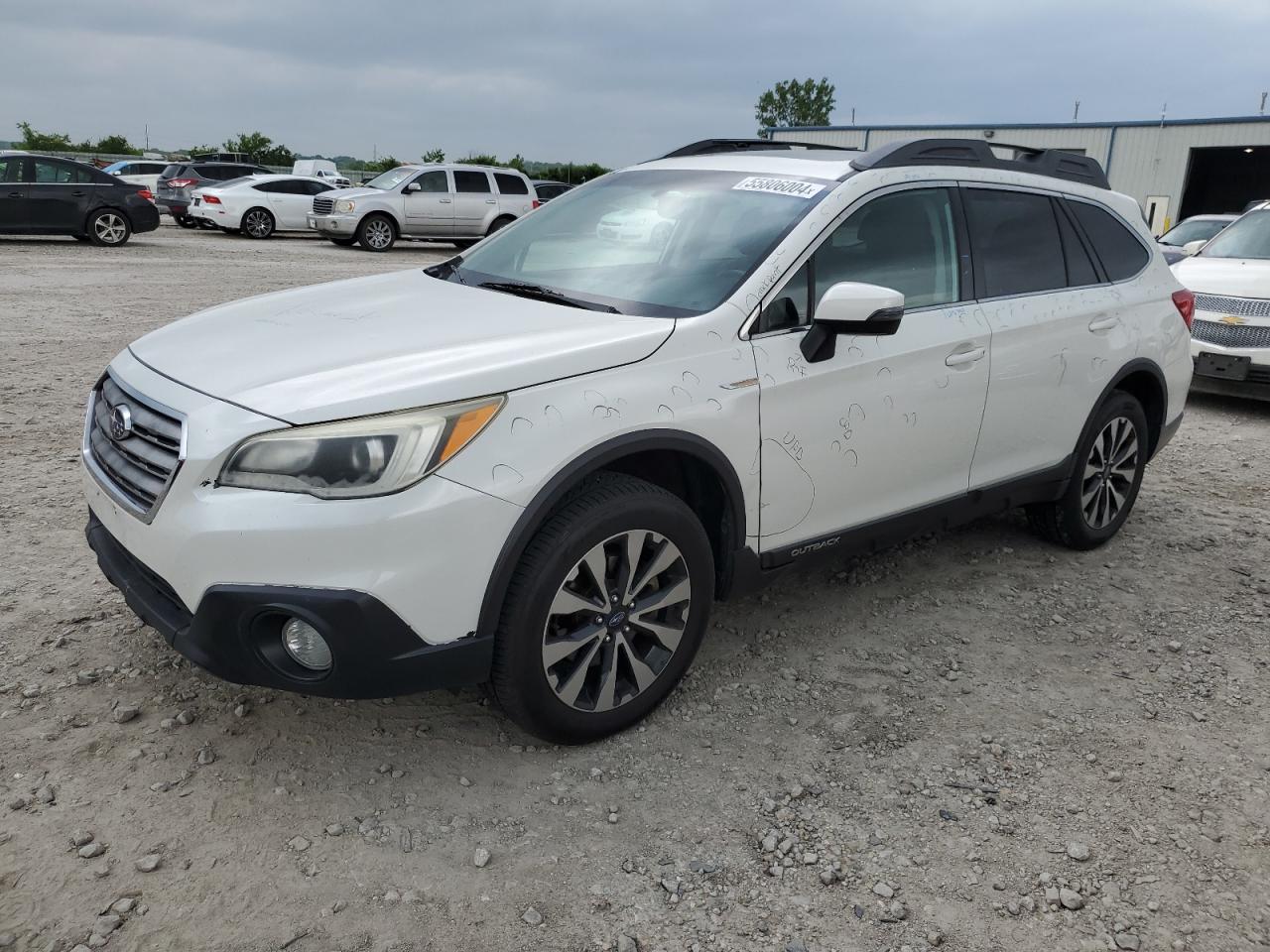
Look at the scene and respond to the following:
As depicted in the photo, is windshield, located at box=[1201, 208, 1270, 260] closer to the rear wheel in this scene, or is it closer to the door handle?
the door handle

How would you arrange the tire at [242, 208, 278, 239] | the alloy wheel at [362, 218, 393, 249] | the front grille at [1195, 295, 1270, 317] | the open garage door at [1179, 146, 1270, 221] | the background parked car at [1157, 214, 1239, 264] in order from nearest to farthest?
the front grille at [1195, 295, 1270, 317], the background parked car at [1157, 214, 1239, 264], the alloy wheel at [362, 218, 393, 249], the tire at [242, 208, 278, 239], the open garage door at [1179, 146, 1270, 221]

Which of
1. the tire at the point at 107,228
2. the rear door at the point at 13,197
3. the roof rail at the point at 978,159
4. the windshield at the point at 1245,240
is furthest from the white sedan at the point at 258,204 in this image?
the roof rail at the point at 978,159

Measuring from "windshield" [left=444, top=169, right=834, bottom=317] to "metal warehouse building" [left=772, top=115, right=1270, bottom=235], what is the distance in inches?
1118

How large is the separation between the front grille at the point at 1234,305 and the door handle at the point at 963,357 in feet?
16.3

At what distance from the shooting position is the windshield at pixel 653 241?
3.30 meters

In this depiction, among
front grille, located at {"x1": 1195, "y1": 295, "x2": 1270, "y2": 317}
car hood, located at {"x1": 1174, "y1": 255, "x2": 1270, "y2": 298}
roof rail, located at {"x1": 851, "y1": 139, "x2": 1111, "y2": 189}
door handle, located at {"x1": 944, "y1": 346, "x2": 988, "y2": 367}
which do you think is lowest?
front grille, located at {"x1": 1195, "y1": 295, "x2": 1270, "y2": 317}

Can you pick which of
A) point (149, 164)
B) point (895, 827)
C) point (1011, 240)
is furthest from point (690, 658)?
point (149, 164)

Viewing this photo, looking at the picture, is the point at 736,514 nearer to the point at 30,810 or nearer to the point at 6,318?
the point at 30,810

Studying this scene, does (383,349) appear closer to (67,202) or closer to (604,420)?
(604,420)

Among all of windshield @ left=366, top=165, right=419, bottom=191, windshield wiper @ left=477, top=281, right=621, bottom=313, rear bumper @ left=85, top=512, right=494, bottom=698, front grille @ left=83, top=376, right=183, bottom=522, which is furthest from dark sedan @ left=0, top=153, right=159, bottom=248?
rear bumper @ left=85, top=512, right=494, bottom=698

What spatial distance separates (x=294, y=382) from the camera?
2.65m

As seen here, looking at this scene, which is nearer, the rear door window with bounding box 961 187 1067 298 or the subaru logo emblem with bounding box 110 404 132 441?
the subaru logo emblem with bounding box 110 404 132 441

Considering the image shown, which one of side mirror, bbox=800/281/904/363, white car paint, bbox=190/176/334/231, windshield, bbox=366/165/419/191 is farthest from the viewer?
white car paint, bbox=190/176/334/231

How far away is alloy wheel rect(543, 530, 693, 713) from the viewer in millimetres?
2854
